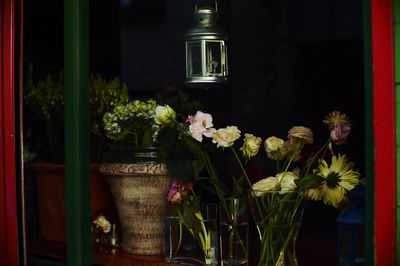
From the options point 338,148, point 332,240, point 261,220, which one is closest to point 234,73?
point 338,148

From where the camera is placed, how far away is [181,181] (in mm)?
2363

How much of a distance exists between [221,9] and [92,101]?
1.30 metres

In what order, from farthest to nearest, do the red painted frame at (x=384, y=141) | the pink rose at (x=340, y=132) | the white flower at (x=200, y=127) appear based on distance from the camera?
the white flower at (x=200, y=127)
the pink rose at (x=340, y=132)
the red painted frame at (x=384, y=141)

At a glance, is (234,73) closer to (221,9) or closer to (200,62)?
(221,9)

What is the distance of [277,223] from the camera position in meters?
2.17

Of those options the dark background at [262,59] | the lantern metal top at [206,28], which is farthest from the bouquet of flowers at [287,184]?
the dark background at [262,59]

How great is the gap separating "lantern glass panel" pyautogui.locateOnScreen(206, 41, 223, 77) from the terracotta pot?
0.66 m

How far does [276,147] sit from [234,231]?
13.0 inches

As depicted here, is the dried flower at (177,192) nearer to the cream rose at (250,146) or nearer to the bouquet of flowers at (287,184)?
the bouquet of flowers at (287,184)

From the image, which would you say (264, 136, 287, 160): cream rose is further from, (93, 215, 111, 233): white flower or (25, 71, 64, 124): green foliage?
(25, 71, 64, 124): green foliage

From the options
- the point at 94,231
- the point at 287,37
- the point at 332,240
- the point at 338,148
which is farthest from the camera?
the point at 287,37

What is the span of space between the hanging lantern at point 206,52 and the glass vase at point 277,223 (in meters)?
0.52

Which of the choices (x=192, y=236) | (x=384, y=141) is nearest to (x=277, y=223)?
(x=192, y=236)

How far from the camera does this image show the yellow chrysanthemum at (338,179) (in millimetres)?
2070
